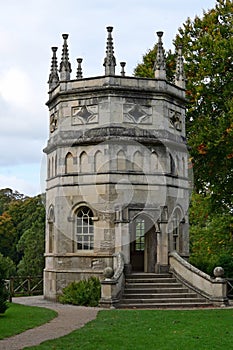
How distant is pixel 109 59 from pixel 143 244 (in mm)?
8604

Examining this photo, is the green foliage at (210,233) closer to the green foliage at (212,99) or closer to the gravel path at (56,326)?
the green foliage at (212,99)

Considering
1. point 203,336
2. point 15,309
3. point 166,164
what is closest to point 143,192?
point 166,164

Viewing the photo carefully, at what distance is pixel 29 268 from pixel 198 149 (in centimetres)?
2516

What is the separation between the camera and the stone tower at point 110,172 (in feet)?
78.4

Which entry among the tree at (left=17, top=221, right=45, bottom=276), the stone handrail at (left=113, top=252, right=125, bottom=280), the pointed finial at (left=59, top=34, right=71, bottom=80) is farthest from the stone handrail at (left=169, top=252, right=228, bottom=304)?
the tree at (left=17, top=221, right=45, bottom=276)

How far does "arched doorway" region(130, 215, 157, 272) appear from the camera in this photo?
24.7 meters

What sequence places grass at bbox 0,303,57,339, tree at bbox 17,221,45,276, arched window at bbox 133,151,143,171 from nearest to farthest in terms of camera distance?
grass at bbox 0,303,57,339 → arched window at bbox 133,151,143,171 → tree at bbox 17,221,45,276

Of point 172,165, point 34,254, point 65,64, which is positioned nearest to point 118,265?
point 172,165

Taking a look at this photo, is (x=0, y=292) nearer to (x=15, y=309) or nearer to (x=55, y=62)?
(x=15, y=309)

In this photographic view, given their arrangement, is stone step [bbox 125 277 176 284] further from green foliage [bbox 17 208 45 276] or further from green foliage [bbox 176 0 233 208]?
green foliage [bbox 17 208 45 276]

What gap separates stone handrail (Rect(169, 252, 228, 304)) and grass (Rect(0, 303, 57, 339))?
219 inches

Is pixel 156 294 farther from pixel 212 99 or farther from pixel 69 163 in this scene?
pixel 212 99

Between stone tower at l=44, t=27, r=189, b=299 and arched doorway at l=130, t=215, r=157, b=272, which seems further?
arched doorway at l=130, t=215, r=157, b=272

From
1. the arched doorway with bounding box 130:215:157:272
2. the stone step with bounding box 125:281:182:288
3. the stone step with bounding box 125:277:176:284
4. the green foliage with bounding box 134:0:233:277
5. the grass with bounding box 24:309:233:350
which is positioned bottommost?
the grass with bounding box 24:309:233:350
